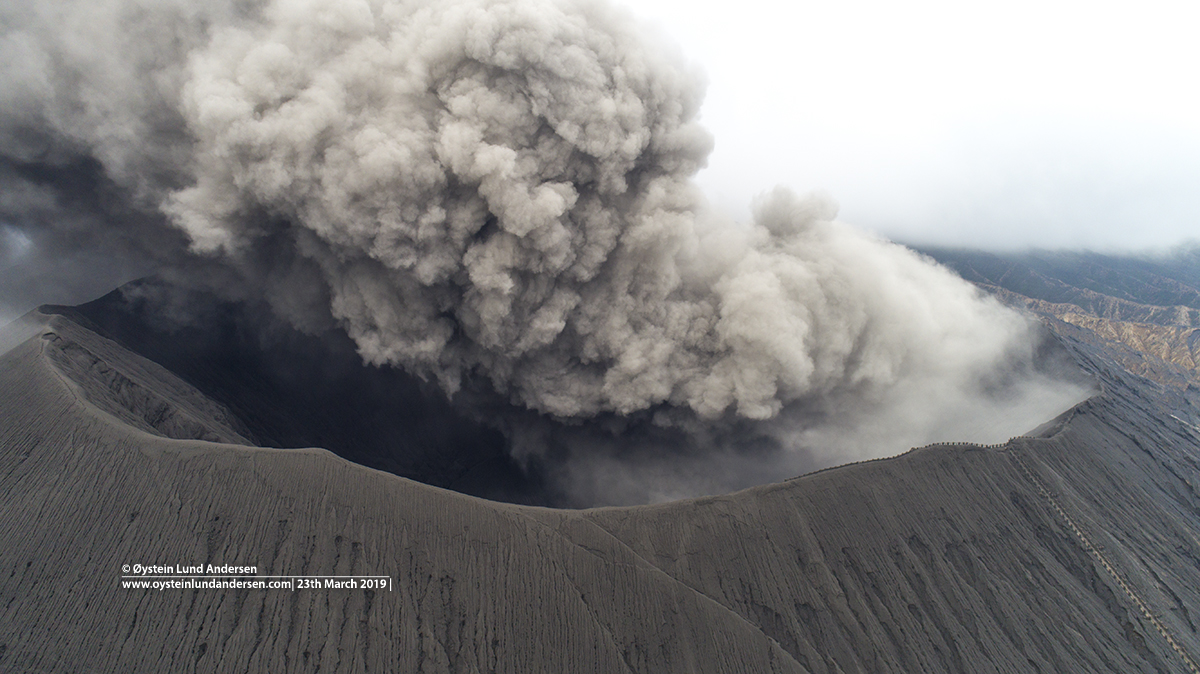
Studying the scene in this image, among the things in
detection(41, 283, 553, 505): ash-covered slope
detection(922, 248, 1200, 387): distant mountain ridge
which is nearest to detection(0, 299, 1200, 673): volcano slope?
detection(41, 283, 553, 505): ash-covered slope

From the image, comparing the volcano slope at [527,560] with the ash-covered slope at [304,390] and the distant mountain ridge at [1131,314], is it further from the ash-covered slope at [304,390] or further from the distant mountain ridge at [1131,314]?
the distant mountain ridge at [1131,314]

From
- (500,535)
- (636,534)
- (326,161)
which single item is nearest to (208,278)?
(326,161)

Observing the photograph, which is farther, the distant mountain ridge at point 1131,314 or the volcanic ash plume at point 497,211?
the distant mountain ridge at point 1131,314

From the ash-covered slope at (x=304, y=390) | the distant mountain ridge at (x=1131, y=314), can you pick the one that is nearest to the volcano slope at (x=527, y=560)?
the ash-covered slope at (x=304, y=390)

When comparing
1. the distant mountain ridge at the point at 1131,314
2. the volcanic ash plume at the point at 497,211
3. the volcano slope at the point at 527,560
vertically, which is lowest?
the distant mountain ridge at the point at 1131,314

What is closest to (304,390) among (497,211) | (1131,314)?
(497,211)

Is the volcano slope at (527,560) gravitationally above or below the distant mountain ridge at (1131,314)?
above

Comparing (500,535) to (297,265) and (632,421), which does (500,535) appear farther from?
(297,265)

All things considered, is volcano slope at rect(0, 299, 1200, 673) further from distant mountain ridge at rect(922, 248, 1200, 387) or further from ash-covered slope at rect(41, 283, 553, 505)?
distant mountain ridge at rect(922, 248, 1200, 387)
